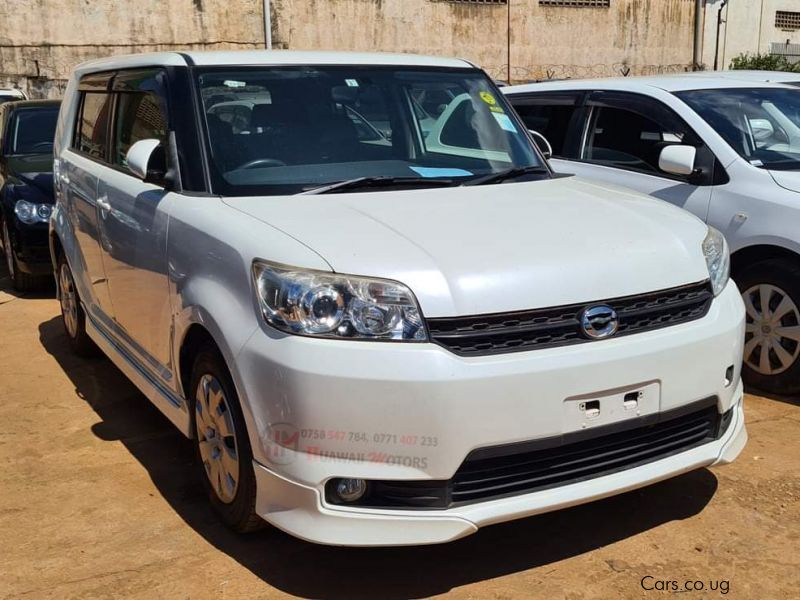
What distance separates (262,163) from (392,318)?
1.22 metres

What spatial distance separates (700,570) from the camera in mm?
3092

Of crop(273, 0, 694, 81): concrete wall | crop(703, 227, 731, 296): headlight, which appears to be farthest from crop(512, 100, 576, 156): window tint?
crop(273, 0, 694, 81): concrete wall

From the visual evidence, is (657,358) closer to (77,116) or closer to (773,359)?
(773,359)

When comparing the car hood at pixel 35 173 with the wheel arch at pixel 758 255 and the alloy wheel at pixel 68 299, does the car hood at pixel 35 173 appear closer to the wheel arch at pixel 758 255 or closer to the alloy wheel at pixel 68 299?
the alloy wheel at pixel 68 299

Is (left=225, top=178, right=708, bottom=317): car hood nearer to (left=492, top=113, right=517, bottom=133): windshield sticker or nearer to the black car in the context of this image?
(left=492, top=113, right=517, bottom=133): windshield sticker

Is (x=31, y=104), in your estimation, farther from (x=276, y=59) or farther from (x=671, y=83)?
(x=671, y=83)

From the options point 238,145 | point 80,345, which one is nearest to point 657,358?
point 238,145

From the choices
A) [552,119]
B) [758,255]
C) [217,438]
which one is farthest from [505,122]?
[217,438]

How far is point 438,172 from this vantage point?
152 inches

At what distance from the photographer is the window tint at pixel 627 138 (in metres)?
5.44

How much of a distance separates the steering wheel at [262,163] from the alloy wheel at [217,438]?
89 centimetres

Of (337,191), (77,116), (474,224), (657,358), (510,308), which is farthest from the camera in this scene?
(77,116)

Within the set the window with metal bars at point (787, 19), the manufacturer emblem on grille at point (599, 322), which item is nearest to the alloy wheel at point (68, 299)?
the manufacturer emblem on grille at point (599, 322)

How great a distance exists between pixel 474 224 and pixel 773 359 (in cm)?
241
